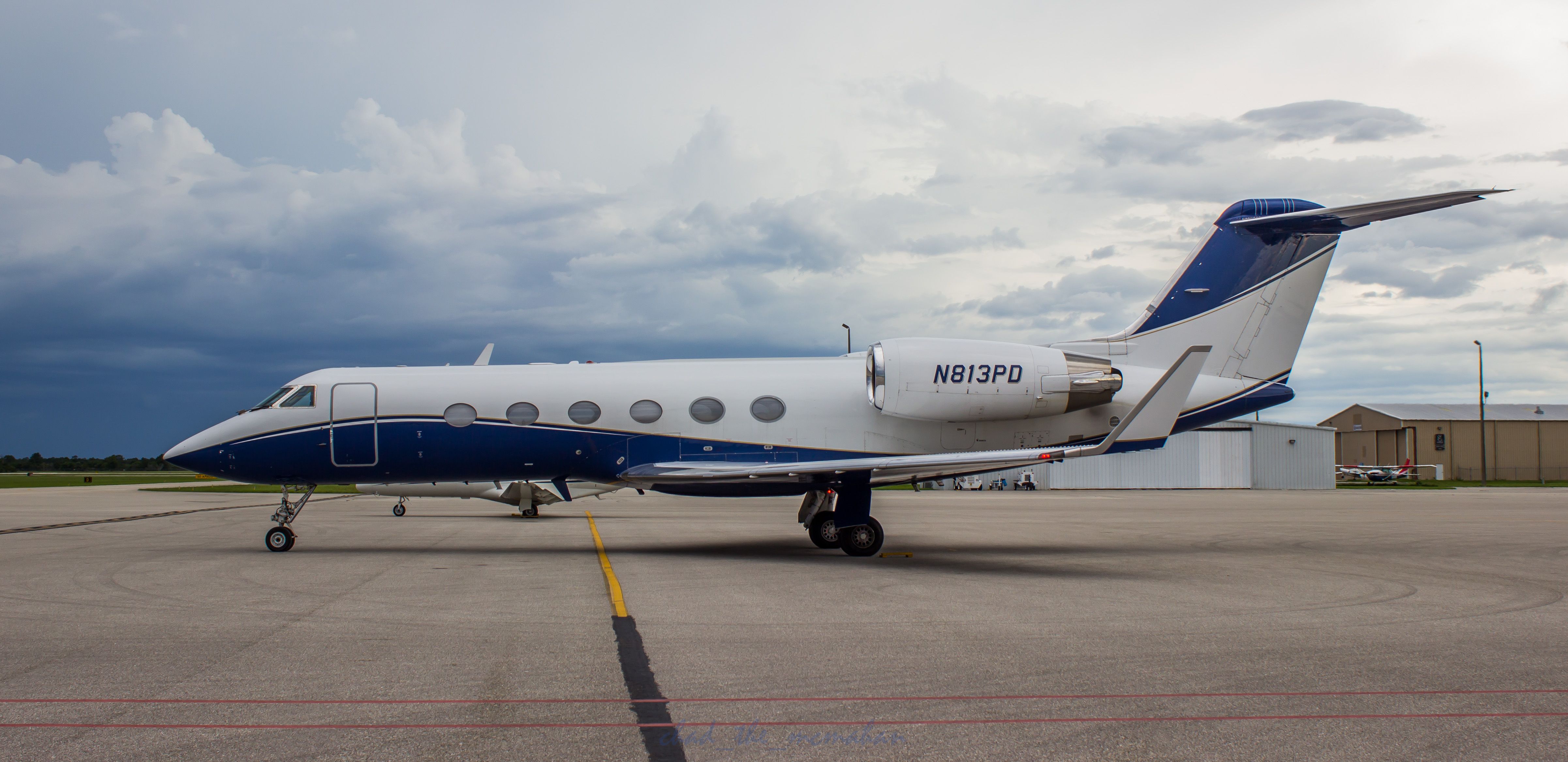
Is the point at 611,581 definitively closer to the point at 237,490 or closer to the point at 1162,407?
the point at 1162,407

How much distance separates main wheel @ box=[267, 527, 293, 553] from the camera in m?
15.7

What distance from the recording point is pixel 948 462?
1284 centimetres

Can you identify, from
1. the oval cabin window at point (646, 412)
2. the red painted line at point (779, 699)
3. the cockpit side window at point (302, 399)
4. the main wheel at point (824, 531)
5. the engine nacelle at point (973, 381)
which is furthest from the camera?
the main wheel at point (824, 531)

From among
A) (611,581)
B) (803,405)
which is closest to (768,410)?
(803,405)

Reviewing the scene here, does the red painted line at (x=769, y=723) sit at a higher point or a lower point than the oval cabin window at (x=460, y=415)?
lower

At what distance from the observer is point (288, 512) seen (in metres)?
15.9

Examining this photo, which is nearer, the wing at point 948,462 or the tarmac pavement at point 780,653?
the tarmac pavement at point 780,653

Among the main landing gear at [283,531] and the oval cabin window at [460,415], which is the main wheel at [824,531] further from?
the main landing gear at [283,531]

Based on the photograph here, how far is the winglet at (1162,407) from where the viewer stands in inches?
Result: 500

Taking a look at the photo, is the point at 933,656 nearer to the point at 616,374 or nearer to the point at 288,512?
the point at 616,374

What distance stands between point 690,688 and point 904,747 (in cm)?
175

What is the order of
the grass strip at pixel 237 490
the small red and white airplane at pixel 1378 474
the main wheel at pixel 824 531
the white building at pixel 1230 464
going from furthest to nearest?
the small red and white airplane at pixel 1378 474 → the white building at pixel 1230 464 → the grass strip at pixel 237 490 → the main wheel at pixel 824 531

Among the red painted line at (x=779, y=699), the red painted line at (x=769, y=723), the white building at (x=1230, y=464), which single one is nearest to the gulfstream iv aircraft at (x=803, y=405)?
the red painted line at (x=779, y=699)

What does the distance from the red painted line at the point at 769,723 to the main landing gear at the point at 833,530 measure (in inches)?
376
